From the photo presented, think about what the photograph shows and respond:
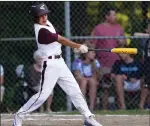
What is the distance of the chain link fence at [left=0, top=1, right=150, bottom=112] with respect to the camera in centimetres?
1253

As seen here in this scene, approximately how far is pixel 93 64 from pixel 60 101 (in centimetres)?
95

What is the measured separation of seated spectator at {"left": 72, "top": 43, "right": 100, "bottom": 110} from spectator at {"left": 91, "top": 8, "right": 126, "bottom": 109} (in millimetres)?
160

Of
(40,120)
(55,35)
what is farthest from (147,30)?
(55,35)

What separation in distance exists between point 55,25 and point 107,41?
3.41 ft

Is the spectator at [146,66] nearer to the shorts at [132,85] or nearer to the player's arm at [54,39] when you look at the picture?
the shorts at [132,85]

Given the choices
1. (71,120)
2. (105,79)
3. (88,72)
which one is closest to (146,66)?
(105,79)

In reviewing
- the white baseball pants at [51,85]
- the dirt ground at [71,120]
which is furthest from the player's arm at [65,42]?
the dirt ground at [71,120]

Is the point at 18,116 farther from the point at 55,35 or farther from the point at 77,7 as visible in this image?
the point at 77,7

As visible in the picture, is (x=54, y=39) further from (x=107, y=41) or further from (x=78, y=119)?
(x=107, y=41)

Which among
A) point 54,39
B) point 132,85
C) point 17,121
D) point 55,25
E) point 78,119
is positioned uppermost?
point 54,39

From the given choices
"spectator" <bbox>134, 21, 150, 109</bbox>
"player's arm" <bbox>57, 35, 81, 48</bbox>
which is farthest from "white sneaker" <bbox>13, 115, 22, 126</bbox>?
"spectator" <bbox>134, 21, 150, 109</bbox>

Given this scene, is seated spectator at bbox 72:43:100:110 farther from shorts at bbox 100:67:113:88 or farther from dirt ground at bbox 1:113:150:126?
dirt ground at bbox 1:113:150:126

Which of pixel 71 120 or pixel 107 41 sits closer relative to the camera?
pixel 71 120

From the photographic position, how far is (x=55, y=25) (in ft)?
41.4
